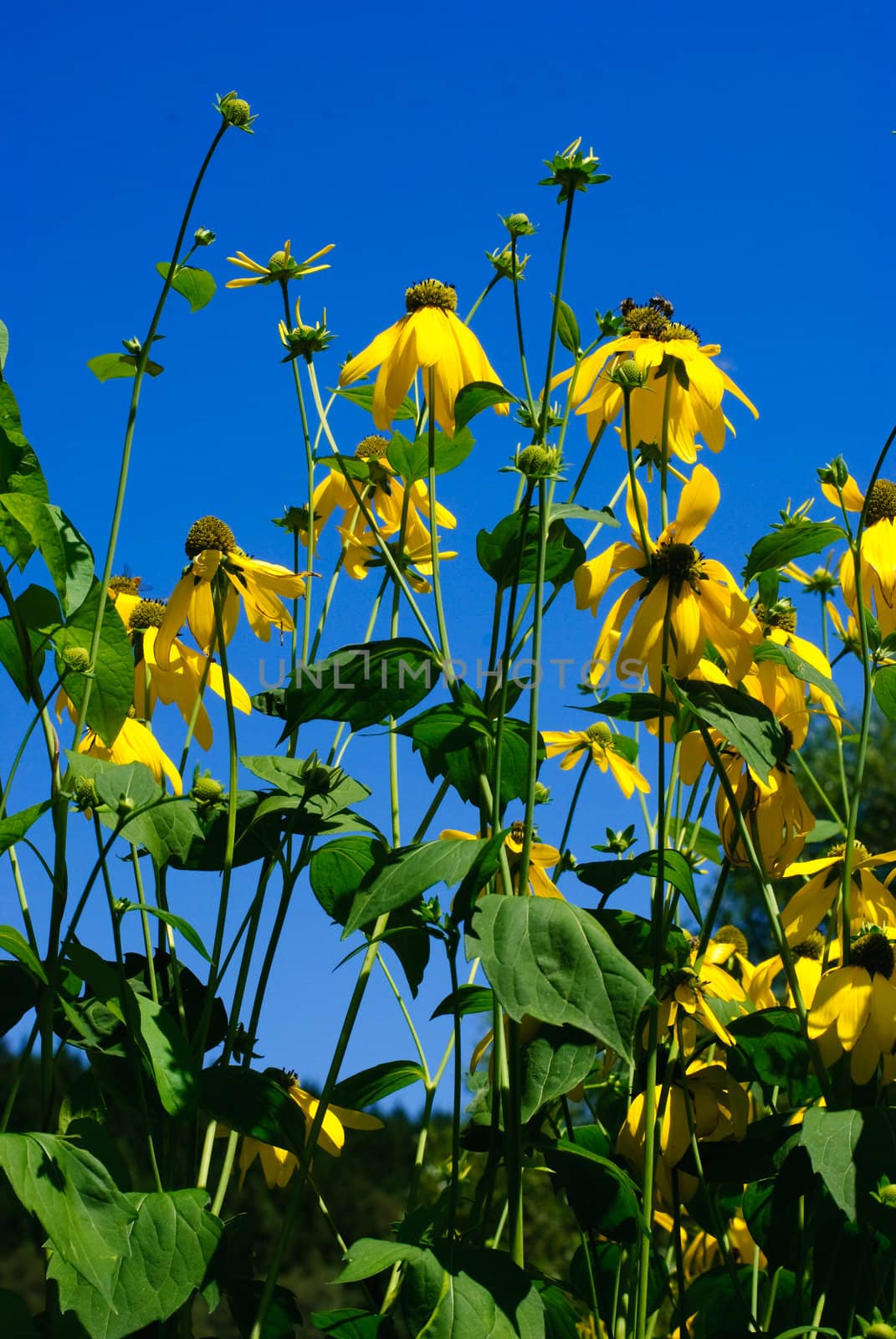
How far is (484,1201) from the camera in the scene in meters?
1.29

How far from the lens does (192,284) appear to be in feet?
4.71

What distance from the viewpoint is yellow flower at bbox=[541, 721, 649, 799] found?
181 cm

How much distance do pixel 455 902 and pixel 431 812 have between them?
224 mm

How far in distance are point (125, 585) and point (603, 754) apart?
714 mm

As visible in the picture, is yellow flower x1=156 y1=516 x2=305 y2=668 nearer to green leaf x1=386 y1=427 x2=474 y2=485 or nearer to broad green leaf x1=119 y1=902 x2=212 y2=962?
green leaf x1=386 y1=427 x2=474 y2=485

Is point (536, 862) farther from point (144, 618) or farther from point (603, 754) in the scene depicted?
point (144, 618)

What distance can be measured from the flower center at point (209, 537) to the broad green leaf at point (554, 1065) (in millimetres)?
670

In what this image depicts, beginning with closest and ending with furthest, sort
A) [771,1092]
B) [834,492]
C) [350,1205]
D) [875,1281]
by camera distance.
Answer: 1. [875,1281]
2. [834,492]
3. [771,1092]
4. [350,1205]

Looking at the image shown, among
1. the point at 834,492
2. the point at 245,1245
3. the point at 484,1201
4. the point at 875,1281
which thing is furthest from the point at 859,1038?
the point at 245,1245

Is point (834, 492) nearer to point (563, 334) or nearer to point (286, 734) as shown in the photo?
point (563, 334)

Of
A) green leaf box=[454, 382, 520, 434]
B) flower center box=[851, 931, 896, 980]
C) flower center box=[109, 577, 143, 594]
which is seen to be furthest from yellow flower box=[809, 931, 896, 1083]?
flower center box=[109, 577, 143, 594]

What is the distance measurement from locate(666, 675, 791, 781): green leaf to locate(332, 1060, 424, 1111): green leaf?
0.51 meters

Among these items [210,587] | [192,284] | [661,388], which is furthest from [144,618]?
[661,388]

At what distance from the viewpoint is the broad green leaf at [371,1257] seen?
1032 millimetres
